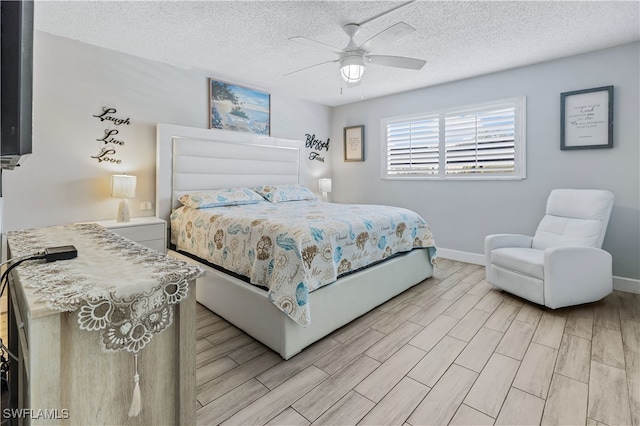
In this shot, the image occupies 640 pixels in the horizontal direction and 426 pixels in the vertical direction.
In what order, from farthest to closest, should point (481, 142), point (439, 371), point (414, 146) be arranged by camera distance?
point (414, 146)
point (481, 142)
point (439, 371)

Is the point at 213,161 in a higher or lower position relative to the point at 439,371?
higher

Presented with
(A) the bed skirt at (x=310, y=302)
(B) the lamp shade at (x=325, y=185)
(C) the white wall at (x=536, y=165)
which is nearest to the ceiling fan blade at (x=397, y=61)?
(C) the white wall at (x=536, y=165)

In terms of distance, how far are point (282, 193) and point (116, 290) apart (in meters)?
3.37

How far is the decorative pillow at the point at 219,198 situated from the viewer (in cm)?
337

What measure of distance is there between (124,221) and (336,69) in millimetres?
2902

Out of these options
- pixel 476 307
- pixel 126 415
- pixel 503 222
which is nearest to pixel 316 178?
pixel 503 222

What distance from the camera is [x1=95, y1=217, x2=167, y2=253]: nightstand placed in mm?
2937

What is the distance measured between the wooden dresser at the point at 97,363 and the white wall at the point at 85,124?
96.5 inches

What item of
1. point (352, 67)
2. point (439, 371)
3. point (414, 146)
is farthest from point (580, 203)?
point (352, 67)

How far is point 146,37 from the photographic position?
9.62 feet

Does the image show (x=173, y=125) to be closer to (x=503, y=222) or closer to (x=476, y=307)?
(x=476, y=307)

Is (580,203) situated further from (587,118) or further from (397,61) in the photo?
(397,61)

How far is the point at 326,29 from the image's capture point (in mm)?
2768

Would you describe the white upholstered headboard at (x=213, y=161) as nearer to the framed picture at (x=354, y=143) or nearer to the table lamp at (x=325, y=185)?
the table lamp at (x=325, y=185)
